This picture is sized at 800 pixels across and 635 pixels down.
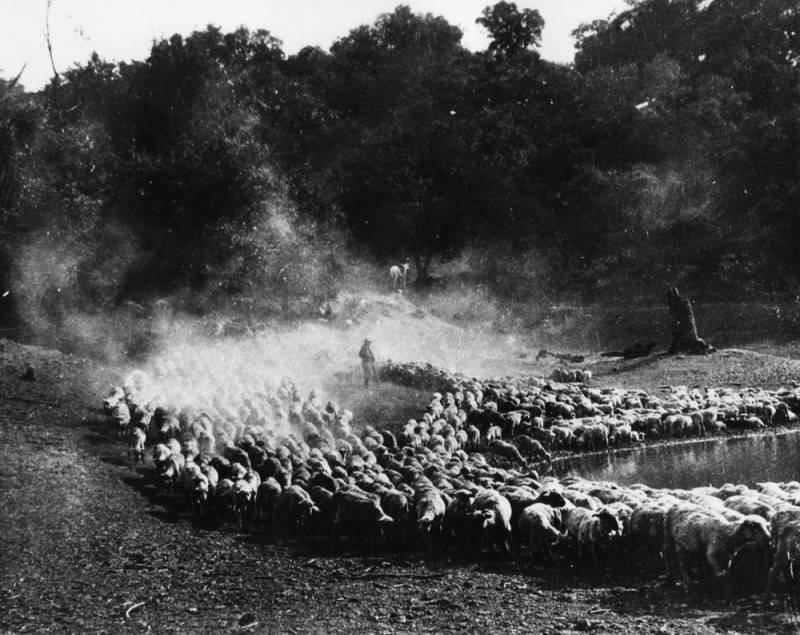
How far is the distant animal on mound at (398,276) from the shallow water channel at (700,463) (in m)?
23.7

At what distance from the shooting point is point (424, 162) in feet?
160

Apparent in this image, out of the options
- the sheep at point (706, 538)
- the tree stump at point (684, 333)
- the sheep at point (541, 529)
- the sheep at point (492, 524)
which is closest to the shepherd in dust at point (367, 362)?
the tree stump at point (684, 333)

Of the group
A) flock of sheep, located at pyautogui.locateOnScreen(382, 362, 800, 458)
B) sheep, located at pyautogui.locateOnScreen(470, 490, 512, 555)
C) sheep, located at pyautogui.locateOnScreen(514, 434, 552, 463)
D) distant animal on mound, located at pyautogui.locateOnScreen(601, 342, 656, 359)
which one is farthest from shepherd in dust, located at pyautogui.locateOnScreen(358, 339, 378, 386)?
sheep, located at pyautogui.locateOnScreen(470, 490, 512, 555)

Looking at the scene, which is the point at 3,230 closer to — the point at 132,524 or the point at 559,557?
the point at 132,524

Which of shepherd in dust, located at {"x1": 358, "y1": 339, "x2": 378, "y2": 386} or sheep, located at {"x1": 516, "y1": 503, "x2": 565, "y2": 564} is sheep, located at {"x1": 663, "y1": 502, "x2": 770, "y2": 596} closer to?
sheep, located at {"x1": 516, "y1": 503, "x2": 565, "y2": 564}

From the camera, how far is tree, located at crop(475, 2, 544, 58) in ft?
177

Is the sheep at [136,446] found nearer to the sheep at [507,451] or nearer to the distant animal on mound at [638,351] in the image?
→ the sheep at [507,451]

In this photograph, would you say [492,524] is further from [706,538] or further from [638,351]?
[638,351]

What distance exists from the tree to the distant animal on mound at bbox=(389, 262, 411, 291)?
63.0 ft

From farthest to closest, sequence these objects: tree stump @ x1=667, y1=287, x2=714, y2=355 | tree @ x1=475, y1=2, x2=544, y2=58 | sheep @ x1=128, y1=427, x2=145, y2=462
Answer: tree @ x1=475, y1=2, x2=544, y2=58
tree stump @ x1=667, y1=287, x2=714, y2=355
sheep @ x1=128, y1=427, x2=145, y2=462

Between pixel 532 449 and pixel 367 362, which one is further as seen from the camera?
pixel 367 362

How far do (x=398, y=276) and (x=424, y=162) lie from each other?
403 inches

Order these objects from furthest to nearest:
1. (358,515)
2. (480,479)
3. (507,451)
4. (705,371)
→ (705,371) → (507,451) → (480,479) → (358,515)

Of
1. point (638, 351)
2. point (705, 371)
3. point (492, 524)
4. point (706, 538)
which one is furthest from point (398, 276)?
point (706, 538)
